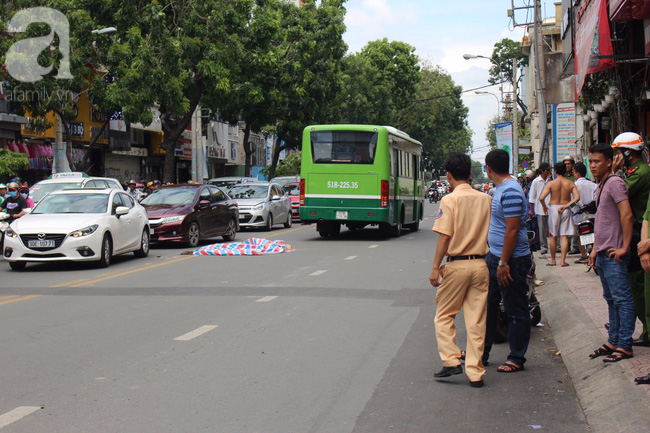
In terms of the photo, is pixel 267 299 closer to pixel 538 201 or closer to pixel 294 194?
pixel 538 201

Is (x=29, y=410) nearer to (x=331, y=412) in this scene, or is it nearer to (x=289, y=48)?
(x=331, y=412)

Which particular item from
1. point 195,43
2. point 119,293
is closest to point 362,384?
point 119,293

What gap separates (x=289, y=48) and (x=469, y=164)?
3672cm

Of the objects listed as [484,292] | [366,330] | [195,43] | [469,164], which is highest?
[195,43]

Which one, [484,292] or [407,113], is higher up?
[407,113]

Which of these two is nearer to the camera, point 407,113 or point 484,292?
point 484,292

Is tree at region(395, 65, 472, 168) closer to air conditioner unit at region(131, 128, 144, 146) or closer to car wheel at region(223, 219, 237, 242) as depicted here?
air conditioner unit at region(131, 128, 144, 146)

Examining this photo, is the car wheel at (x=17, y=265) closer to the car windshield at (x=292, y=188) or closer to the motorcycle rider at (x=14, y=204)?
the motorcycle rider at (x=14, y=204)

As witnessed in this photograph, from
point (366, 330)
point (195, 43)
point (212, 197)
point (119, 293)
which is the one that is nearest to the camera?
point (366, 330)

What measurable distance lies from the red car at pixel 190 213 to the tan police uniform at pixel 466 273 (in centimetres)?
1317

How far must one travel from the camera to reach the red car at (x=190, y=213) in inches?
723

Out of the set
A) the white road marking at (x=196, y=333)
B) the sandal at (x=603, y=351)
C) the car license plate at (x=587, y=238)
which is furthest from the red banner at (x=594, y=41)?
the white road marking at (x=196, y=333)

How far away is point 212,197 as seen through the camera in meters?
20.2

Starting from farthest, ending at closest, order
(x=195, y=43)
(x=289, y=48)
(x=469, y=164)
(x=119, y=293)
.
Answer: (x=289, y=48)
(x=195, y=43)
(x=119, y=293)
(x=469, y=164)
